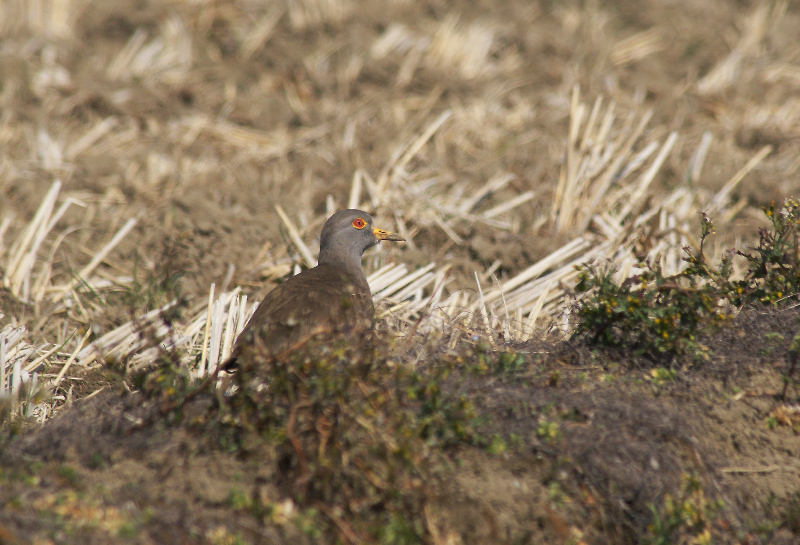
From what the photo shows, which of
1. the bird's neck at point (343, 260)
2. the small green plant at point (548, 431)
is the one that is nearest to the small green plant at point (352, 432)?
the small green plant at point (548, 431)

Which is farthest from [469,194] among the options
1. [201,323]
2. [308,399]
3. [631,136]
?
[308,399]

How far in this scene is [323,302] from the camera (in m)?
5.13

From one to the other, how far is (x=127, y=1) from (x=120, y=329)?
7.60 metres

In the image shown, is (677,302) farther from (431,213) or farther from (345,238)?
(431,213)

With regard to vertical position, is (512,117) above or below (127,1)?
below

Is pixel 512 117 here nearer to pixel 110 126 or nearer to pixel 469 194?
pixel 469 194

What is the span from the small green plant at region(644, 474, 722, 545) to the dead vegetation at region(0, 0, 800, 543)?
→ 0.02 m

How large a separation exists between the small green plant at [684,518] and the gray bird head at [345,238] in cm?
314

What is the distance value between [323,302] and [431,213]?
244 centimetres

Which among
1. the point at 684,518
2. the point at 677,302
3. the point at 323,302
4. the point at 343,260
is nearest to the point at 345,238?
the point at 343,260

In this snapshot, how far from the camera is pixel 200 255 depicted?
6949 mm

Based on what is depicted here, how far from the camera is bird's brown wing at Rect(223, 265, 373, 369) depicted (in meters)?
4.73

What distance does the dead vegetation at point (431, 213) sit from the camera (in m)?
3.64

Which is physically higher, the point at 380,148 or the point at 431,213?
the point at 380,148
